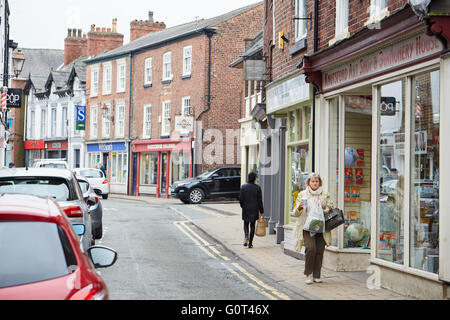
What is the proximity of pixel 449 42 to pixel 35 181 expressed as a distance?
19.2 ft

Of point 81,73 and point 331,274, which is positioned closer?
→ point 331,274

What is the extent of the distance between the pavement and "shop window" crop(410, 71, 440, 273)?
73 cm

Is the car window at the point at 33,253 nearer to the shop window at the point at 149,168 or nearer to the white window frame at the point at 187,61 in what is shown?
the white window frame at the point at 187,61

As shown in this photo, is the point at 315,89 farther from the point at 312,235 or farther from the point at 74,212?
the point at 74,212

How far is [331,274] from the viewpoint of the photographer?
1194cm

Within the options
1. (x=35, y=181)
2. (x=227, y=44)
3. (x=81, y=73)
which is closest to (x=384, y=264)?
(x=35, y=181)

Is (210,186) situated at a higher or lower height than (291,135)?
lower

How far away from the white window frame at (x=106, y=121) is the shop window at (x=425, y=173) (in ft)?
124

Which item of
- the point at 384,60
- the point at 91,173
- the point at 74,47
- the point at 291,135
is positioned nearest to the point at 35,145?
the point at 74,47

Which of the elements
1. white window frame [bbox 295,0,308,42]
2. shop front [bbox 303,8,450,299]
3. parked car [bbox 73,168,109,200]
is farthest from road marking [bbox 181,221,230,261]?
parked car [bbox 73,168,109,200]

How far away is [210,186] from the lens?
106 feet

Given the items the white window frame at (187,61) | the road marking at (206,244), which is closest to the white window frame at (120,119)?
the white window frame at (187,61)

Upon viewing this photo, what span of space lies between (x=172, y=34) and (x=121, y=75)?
6.25 metres

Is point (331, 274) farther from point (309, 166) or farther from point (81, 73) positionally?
point (81, 73)
